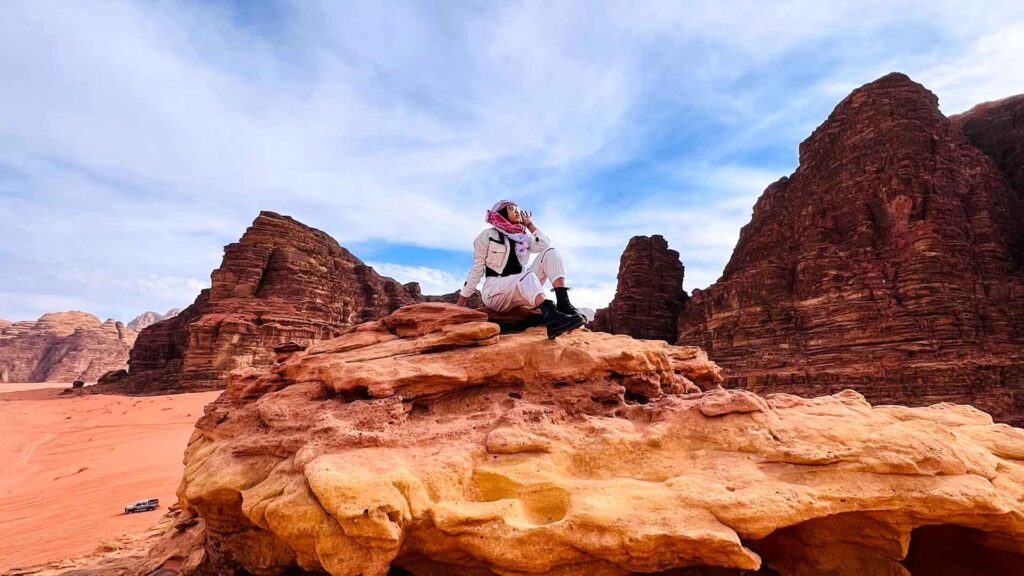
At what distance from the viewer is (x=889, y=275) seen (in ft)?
86.3

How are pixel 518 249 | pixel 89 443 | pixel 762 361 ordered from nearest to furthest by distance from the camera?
pixel 518 249 → pixel 89 443 → pixel 762 361

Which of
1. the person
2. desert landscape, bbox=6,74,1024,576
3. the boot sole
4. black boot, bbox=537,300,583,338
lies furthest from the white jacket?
the boot sole

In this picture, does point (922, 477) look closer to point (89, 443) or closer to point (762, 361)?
point (89, 443)

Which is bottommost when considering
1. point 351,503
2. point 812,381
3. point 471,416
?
point 812,381

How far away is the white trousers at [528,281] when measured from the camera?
5.16m

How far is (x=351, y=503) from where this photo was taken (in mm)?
2902

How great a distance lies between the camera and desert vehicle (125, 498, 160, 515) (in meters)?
8.13

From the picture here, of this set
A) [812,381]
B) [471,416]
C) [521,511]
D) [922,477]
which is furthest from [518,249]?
[812,381]

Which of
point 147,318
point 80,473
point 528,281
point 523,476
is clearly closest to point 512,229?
point 528,281

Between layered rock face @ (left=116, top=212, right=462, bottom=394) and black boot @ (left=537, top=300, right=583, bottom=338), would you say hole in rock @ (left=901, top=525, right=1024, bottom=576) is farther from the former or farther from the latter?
layered rock face @ (left=116, top=212, right=462, bottom=394)

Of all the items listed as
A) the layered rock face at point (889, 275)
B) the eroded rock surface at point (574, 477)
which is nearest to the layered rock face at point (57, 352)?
the eroded rock surface at point (574, 477)

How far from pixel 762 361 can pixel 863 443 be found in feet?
97.1

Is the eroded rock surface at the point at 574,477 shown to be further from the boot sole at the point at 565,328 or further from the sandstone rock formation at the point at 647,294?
the sandstone rock formation at the point at 647,294

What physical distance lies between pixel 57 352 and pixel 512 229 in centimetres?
10051
